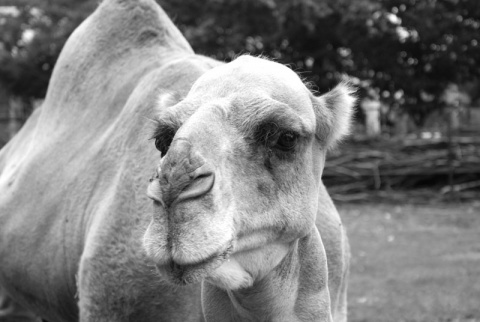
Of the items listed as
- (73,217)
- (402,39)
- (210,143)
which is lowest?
(402,39)

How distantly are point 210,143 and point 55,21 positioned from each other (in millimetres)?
15774

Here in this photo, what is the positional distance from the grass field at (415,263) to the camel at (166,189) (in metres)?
3.83

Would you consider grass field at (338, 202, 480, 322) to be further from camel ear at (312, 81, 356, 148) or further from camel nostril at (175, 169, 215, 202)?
camel nostril at (175, 169, 215, 202)

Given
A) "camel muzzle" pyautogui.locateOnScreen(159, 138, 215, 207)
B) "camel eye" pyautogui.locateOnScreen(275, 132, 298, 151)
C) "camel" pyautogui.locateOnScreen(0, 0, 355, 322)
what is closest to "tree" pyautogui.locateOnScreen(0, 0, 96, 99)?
"camel" pyautogui.locateOnScreen(0, 0, 355, 322)

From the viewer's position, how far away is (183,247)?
2191mm

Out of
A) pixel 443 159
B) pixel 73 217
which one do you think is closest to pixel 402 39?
pixel 443 159

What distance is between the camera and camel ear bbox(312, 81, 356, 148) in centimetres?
282

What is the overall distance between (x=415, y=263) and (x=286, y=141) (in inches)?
295

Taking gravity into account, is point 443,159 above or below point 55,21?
below

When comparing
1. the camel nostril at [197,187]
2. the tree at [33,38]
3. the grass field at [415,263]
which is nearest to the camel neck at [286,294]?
the camel nostril at [197,187]

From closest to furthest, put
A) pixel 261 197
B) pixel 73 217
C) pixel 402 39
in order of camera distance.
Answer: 1. pixel 261 197
2. pixel 73 217
3. pixel 402 39

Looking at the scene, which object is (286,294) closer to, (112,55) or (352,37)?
(112,55)

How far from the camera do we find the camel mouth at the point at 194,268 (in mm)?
2227

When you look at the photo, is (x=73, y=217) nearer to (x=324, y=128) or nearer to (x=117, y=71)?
(x=117, y=71)
